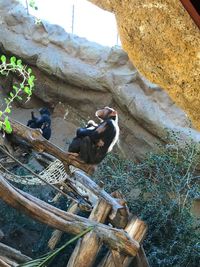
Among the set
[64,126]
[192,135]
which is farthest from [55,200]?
[64,126]

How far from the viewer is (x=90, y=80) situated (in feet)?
28.9

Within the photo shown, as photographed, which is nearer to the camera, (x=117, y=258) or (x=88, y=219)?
(x=88, y=219)

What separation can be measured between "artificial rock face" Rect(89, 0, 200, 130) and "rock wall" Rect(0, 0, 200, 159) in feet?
14.5

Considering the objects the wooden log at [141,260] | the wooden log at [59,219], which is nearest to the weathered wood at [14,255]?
the wooden log at [141,260]

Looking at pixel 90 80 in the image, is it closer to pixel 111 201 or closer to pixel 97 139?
pixel 97 139

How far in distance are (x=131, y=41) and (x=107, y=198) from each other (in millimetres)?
2411

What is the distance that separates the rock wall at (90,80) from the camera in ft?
25.8

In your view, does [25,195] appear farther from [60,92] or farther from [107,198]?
[60,92]

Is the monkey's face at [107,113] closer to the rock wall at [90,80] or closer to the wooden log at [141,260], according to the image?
the wooden log at [141,260]

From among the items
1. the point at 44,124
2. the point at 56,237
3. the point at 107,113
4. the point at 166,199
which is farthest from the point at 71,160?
the point at 44,124

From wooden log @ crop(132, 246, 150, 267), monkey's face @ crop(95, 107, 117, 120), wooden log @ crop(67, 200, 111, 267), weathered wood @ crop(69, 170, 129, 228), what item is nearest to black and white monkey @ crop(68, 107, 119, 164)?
monkey's face @ crop(95, 107, 117, 120)

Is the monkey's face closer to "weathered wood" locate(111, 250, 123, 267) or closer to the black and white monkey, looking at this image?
the black and white monkey

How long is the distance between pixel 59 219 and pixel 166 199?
2.75m

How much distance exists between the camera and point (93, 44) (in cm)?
912
